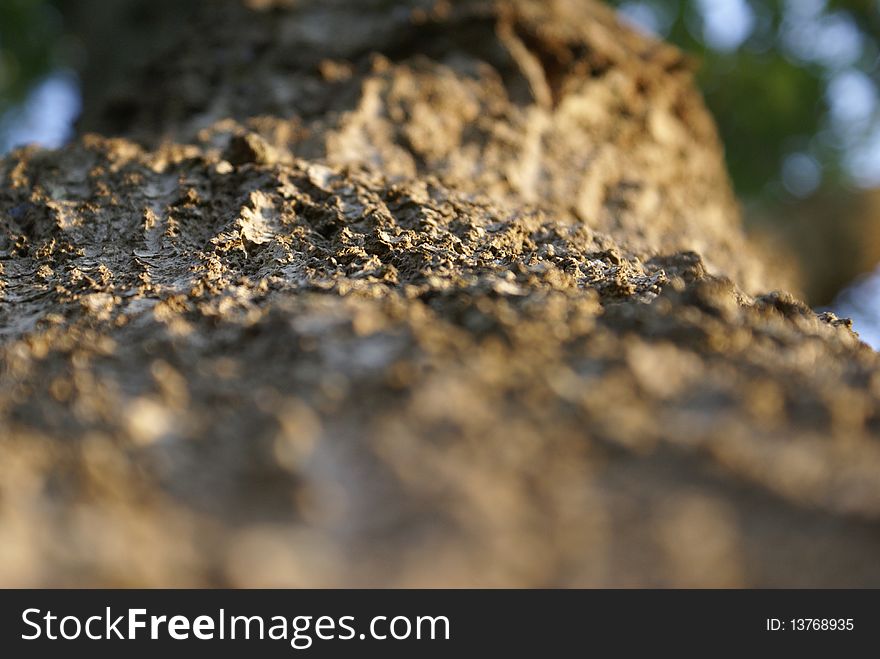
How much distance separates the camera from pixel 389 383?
562 mm

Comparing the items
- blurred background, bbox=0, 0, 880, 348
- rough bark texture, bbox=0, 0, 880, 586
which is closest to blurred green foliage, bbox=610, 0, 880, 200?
blurred background, bbox=0, 0, 880, 348

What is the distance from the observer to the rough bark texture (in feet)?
1.52

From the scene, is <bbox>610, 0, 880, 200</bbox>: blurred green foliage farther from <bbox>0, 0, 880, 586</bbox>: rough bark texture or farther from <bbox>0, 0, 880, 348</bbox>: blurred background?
<bbox>0, 0, 880, 586</bbox>: rough bark texture

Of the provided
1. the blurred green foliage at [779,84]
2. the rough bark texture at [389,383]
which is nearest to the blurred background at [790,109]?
the blurred green foliage at [779,84]

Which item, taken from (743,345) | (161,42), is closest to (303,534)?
(743,345)

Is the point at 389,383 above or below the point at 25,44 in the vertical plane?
below

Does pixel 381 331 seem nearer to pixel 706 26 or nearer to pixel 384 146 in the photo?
pixel 384 146

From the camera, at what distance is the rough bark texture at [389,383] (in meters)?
0.46

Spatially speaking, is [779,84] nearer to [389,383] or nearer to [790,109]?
[790,109]

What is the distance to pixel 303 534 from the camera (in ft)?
1.55

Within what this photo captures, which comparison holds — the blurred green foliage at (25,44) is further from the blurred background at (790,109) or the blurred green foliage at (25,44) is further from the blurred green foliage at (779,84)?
the blurred green foliage at (779,84)

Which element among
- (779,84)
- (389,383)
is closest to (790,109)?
(779,84)

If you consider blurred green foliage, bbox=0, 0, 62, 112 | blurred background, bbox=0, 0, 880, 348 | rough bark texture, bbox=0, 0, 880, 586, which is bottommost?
rough bark texture, bbox=0, 0, 880, 586

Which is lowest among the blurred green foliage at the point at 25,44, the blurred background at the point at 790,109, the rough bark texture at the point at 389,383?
the rough bark texture at the point at 389,383
